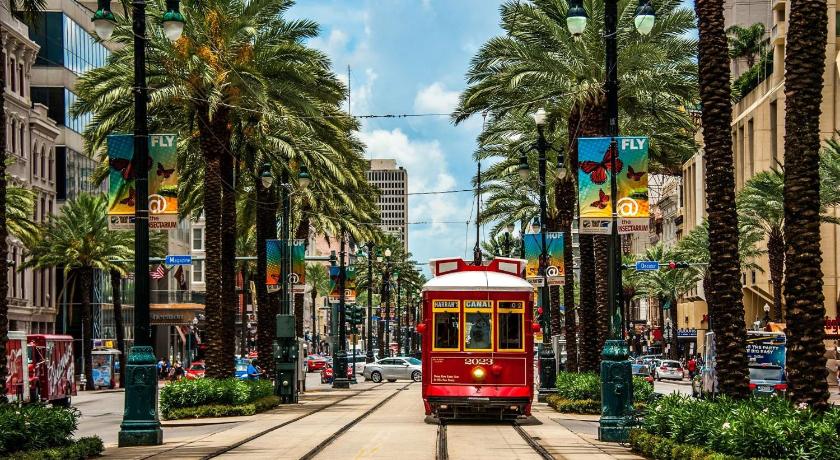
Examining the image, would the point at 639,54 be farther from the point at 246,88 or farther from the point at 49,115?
the point at 49,115

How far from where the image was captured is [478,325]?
96.3ft

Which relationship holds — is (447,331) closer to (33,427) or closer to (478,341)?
(478,341)

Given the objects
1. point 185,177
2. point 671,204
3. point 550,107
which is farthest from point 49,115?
point 671,204

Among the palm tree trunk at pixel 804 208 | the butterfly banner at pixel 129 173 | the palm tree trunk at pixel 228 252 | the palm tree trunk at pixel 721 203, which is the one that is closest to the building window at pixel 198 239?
the palm tree trunk at pixel 228 252

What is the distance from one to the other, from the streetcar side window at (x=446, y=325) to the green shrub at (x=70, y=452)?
30.8 feet

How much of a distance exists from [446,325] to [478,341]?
82cm

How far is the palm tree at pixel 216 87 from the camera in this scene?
119 ft

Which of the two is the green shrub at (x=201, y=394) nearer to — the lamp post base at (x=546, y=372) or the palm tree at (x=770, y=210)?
the lamp post base at (x=546, y=372)

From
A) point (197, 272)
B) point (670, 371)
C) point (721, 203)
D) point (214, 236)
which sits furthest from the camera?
point (197, 272)

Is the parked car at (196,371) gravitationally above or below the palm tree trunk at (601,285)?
below

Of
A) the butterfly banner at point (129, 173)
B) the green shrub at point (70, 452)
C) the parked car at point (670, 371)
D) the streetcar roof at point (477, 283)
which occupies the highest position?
the butterfly banner at point (129, 173)

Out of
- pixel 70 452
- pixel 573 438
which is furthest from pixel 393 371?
pixel 70 452

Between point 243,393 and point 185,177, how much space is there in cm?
1331

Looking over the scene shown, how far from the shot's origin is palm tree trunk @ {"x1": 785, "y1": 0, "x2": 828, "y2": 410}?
16.9 metres
